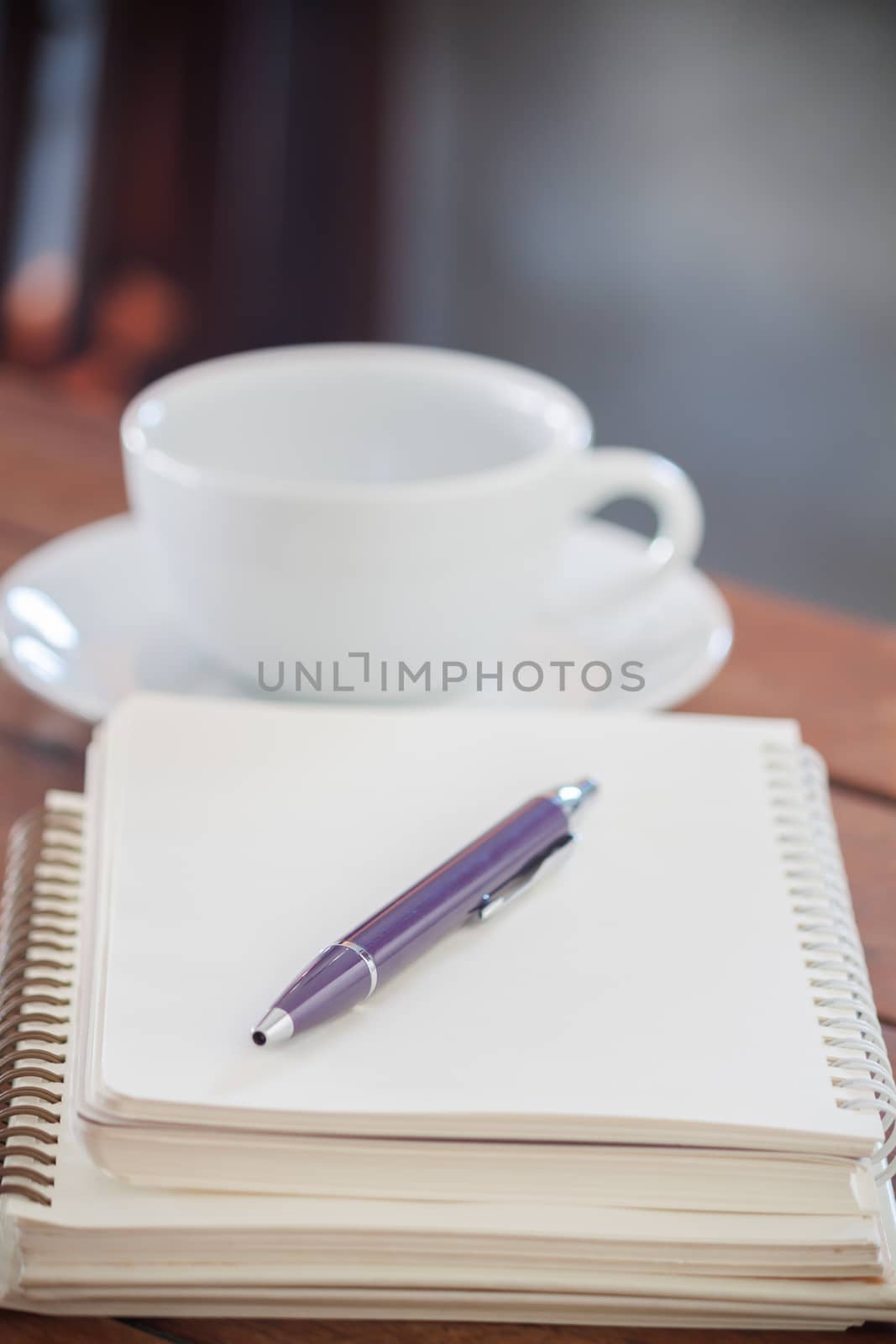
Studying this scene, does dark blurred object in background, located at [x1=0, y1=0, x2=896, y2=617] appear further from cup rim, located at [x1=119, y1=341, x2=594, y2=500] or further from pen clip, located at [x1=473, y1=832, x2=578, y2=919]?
pen clip, located at [x1=473, y1=832, x2=578, y2=919]

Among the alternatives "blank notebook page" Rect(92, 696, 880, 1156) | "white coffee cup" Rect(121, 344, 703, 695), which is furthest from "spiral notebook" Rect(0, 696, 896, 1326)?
"white coffee cup" Rect(121, 344, 703, 695)

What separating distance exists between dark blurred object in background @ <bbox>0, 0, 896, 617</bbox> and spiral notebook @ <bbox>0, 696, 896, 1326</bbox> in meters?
1.40

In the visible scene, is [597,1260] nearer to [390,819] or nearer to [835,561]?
[390,819]

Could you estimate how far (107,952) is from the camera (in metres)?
0.35

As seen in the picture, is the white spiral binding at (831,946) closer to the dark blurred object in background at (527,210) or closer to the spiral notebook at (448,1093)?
the spiral notebook at (448,1093)

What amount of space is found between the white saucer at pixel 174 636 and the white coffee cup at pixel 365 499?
0.02 metres

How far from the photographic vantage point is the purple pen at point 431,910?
1.07 feet

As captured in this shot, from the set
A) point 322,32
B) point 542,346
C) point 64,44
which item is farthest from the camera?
point 542,346

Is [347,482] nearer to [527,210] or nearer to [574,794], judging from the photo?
[574,794]

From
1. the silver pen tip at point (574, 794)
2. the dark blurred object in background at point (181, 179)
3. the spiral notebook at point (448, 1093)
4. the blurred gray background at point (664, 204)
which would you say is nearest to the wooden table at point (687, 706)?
the spiral notebook at point (448, 1093)

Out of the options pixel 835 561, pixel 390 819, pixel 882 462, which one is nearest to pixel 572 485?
pixel 390 819

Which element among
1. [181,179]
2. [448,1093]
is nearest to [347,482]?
[448,1093]

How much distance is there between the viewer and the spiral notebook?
11.9 inches

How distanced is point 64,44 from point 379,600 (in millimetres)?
1573
